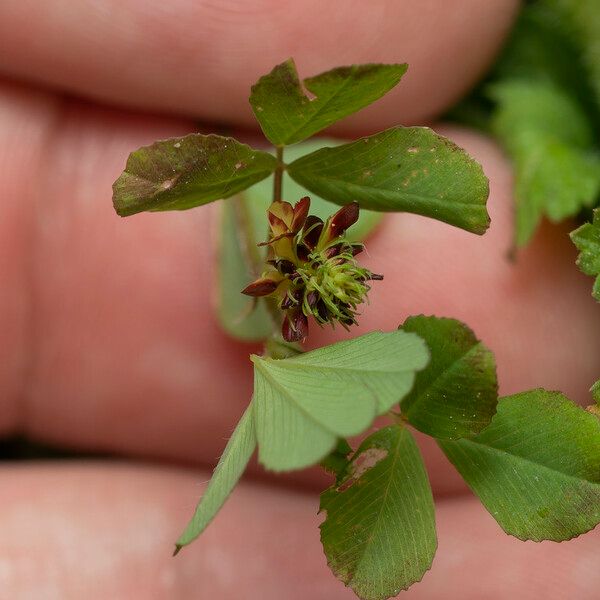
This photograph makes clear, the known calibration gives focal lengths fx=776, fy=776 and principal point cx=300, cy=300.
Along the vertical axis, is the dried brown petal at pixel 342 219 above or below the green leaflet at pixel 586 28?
below

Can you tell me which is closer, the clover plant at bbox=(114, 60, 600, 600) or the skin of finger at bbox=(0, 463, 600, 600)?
the clover plant at bbox=(114, 60, 600, 600)

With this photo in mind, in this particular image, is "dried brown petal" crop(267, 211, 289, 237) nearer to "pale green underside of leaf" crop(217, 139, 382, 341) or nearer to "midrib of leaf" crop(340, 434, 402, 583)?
"midrib of leaf" crop(340, 434, 402, 583)

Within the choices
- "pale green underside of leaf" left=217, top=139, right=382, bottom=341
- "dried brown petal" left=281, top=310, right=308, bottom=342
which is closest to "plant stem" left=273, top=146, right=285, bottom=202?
"dried brown petal" left=281, top=310, right=308, bottom=342

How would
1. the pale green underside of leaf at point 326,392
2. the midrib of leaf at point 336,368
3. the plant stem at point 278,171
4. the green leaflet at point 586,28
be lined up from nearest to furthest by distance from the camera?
1. the pale green underside of leaf at point 326,392
2. the midrib of leaf at point 336,368
3. the plant stem at point 278,171
4. the green leaflet at point 586,28

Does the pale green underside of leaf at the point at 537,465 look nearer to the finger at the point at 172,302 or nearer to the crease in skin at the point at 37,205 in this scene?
the finger at the point at 172,302

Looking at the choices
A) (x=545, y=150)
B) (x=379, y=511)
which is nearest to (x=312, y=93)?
(x=379, y=511)

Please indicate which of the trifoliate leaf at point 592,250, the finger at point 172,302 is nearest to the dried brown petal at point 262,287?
the trifoliate leaf at point 592,250

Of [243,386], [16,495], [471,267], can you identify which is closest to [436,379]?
[471,267]
